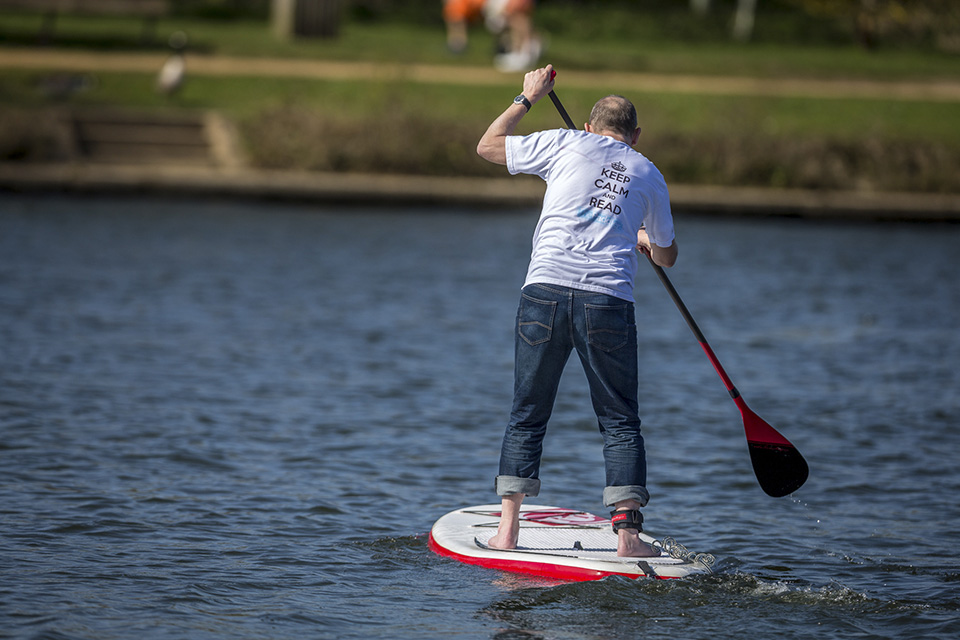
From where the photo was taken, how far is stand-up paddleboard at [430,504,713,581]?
528 centimetres

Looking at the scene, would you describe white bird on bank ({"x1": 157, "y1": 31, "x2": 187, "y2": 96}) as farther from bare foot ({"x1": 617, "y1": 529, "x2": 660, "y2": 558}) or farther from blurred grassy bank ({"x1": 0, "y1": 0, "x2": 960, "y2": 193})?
bare foot ({"x1": 617, "y1": 529, "x2": 660, "y2": 558})

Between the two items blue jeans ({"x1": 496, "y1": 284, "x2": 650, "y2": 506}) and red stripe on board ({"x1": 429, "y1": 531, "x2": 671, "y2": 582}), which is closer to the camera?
blue jeans ({"x1": 496, "y1": 284, "x2": 650, "y2": 506})

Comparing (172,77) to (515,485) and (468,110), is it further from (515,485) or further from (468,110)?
(515,485)

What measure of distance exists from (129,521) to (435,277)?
781 cm

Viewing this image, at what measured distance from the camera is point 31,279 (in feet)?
39.4

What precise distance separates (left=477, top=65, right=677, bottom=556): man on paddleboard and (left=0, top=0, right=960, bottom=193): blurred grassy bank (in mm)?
13684

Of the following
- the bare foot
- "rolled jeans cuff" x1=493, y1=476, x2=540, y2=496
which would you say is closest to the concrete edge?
"rolled jeans cuff" x1=493, y1=476, x2=540, y2=496

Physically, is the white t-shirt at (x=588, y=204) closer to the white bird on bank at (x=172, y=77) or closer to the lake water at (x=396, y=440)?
the lake water at (x=396, y=440)

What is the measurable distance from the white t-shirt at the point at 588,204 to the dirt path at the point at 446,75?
16.3m

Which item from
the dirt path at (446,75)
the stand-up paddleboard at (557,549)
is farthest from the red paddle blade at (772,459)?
the dirt path at (446,75)

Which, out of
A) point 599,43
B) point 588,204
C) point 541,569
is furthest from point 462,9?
point 541,569

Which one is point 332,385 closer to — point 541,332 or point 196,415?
point 196,415

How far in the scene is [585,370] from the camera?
5168mm

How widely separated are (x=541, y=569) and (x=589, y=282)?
3.69 ft
